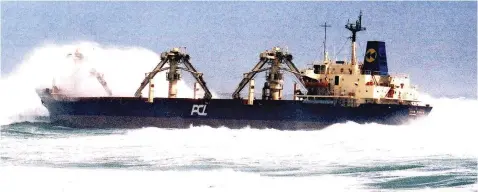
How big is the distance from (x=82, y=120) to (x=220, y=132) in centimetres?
1184

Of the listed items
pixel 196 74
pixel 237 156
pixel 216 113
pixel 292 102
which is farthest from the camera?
pixel 196 74

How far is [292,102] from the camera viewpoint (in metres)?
36.6

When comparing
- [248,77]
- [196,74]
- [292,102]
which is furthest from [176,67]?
[292,102]

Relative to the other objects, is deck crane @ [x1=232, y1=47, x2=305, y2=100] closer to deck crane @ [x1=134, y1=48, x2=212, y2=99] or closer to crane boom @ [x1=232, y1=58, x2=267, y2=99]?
crane boom @ [x1=232, y1=58, x2=267, y2=99]

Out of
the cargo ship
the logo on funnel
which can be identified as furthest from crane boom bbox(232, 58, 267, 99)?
the logo on funnel

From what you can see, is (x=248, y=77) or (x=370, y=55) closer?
(x=370, y=55)

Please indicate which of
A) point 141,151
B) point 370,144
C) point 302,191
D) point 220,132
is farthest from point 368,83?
point 302,191

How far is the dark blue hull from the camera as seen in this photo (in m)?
35.9

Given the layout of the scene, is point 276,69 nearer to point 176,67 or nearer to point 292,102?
point 292,102

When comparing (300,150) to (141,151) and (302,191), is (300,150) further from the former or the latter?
(302,191)

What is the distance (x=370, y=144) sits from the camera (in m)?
27.5

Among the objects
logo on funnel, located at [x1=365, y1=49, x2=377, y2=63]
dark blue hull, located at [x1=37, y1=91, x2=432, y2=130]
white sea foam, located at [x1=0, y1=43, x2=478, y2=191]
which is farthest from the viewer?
logo on funnel, located at [x1=365, y1=49, x2=377, y2=63]

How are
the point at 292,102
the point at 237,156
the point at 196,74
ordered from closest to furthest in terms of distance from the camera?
the point at 237,156 → the point at 292,102 → the point at 196,74

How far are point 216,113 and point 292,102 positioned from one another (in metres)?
4.91
